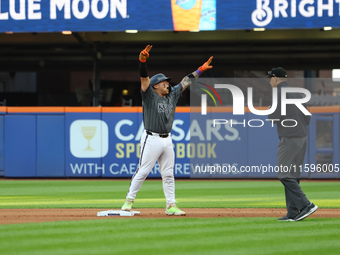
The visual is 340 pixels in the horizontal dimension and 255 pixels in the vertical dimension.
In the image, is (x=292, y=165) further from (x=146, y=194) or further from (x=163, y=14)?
(x=163, y=14)

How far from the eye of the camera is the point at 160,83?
8.68 meters

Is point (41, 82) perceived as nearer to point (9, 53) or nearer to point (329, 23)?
point (9, 53)

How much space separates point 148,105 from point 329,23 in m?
12.7

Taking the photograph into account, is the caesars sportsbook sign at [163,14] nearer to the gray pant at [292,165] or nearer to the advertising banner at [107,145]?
the advertising banner at [107,145]

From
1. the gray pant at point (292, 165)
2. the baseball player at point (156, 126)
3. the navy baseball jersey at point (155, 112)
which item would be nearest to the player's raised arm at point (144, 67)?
the baseball player at point (156, 126)

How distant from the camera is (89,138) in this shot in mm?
19875

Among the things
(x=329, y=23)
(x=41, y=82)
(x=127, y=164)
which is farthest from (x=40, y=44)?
(x=329, y=23)

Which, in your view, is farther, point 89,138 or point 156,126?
point 89,138

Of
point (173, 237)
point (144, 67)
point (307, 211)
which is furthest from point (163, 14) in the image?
point (173, 237)

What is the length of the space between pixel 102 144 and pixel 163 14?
4.63 metres

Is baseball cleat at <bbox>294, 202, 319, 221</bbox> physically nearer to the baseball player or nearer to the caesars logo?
the baseball player

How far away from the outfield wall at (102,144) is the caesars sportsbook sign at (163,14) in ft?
8.92

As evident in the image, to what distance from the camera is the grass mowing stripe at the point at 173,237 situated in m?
6.07

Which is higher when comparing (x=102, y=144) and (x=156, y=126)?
(x=156, y=126)
